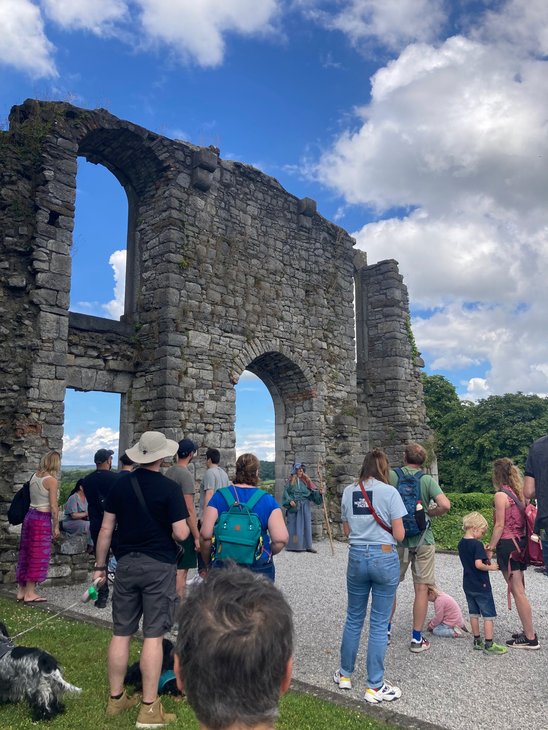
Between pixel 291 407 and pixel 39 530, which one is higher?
pixel 291 407

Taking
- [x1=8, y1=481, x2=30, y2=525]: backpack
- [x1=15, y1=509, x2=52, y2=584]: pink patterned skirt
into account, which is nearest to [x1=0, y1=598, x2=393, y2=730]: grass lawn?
[x1=15, y1=509, x2=52, y2=584]: pink patterned skirt

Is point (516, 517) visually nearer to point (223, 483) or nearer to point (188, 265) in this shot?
point (223, 483)

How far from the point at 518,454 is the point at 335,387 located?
59.5ft

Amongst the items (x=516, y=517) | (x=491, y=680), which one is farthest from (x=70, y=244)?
(x=491, y=680)

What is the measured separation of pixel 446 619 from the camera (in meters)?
5.92

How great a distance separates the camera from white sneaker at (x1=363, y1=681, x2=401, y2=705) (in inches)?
163

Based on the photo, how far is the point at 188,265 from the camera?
1095 cm

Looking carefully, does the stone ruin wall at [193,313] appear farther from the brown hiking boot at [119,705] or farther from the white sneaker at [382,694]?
the white sneaker at [382,694]

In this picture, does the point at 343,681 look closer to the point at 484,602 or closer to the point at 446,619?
the point at 484,602

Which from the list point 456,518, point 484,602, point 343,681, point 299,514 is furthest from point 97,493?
point 456,518

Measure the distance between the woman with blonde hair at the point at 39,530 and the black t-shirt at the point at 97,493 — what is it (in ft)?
1.98

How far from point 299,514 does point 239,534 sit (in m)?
7.58

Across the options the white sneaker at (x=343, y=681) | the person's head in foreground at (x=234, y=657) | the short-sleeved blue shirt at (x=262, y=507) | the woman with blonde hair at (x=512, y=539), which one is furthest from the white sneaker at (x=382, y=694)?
the person's head in foreground at (x=234, y=657)

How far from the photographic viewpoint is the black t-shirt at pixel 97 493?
6.28m
